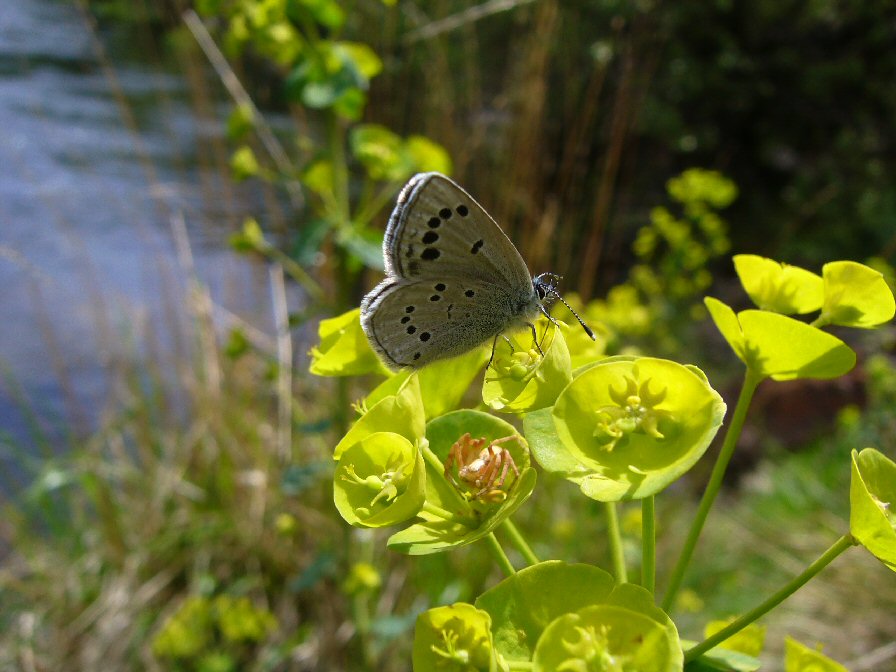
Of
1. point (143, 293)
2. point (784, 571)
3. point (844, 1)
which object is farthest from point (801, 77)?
point (143, 293)

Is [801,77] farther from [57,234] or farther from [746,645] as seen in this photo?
[746,645]

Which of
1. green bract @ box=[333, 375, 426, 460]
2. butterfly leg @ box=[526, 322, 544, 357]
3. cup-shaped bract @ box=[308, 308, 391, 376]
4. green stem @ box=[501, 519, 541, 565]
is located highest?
green bract @ box=[333, 375, 426, 460]

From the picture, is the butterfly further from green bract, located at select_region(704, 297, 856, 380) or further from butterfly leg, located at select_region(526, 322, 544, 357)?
green bract, located at select_region(704, 297, 856, 380)

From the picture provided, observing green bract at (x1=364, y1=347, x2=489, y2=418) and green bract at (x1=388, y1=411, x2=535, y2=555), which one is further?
green bract at (x1=364, y1=347, x2=489, y2=418)

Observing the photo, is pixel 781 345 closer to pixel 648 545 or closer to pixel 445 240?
pixel 648 545

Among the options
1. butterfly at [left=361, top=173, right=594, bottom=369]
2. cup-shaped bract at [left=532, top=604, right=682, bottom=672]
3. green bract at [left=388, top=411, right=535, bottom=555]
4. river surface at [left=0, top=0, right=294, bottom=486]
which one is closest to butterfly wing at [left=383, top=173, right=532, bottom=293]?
butterfly at [left=361, top=173, right=594, bottom=369]
